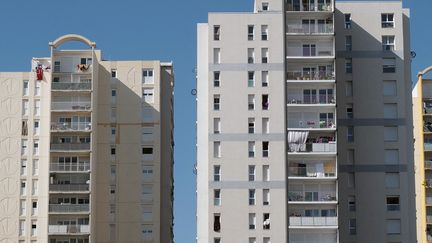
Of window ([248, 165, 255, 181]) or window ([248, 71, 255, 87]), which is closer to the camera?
window ([248, 165, 255, 181])

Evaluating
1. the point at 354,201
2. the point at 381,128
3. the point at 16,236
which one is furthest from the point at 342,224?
the point at 16,236

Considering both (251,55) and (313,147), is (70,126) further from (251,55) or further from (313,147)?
(313,147)

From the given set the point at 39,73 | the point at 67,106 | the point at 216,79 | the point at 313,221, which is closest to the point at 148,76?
the point at 67,106

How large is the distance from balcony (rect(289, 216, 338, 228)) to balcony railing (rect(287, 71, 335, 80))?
541 inches

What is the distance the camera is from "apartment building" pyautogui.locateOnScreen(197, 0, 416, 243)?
10806 centimetres

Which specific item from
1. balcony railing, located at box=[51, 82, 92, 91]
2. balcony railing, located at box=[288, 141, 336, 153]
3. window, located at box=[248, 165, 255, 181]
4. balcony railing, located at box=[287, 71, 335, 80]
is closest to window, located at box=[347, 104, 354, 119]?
balcony railing, located at box=[287, 71, 335, 80]

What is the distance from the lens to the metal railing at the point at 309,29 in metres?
112

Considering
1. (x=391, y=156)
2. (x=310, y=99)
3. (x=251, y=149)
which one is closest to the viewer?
(x=251, y=149)

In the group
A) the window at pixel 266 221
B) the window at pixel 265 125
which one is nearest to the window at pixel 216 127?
the window at pixel 265 125

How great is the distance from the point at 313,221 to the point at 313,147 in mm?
7154

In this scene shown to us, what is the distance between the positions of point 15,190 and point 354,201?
139ft

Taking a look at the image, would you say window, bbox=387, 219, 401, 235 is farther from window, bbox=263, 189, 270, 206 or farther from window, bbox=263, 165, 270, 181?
window, bbox=263, 165, 270, 181

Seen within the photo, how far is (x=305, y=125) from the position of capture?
111 m

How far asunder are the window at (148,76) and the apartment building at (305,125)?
22066 millimetres
